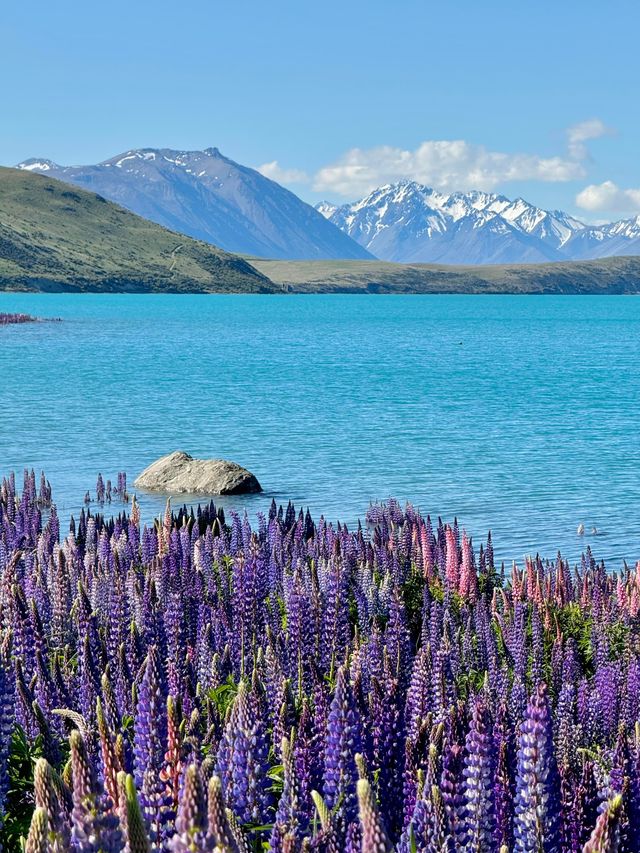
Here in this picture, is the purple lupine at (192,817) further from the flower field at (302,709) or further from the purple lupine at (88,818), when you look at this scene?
the purple lupine at (88,818)

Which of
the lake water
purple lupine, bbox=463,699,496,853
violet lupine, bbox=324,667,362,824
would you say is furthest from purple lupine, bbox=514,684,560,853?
the lake water

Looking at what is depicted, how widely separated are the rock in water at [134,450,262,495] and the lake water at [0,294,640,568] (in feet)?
2.73

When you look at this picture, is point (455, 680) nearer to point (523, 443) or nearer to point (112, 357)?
point (523, 443)

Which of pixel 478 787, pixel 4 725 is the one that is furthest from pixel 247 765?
pixel 4 725

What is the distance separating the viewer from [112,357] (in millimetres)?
95375

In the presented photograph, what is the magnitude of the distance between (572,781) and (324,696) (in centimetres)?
136

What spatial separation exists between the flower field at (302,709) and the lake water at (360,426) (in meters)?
12.9

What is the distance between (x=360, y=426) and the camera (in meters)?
52.0

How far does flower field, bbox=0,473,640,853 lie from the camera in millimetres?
4176

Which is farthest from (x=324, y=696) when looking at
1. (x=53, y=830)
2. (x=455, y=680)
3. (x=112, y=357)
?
(x=112, y=357)

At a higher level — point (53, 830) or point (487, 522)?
point (53, 830)

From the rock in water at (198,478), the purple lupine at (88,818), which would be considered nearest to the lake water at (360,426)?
the rock in water at (198,478)

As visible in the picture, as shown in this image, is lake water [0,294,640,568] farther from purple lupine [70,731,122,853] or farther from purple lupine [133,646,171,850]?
purple lupine [70,731,122,853]

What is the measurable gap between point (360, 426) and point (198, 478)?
65.6 feet
